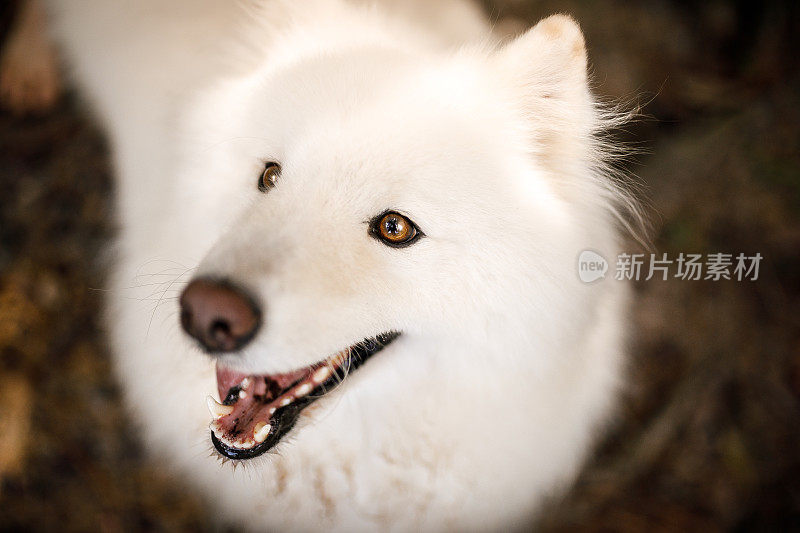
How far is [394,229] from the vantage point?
93cm

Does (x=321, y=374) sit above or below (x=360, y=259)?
below

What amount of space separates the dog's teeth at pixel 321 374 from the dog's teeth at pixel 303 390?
0.06 feet

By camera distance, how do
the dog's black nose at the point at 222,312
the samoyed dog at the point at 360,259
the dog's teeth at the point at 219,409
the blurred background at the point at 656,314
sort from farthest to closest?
the blurred background at the point at 656,314
the dog's teeth at the point at 219,409
the samoyed dog at the point at 360,259
the dog's black nose at the point at 222,312

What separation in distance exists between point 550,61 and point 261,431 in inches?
32.1

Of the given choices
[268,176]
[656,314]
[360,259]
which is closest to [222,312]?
[360,259]

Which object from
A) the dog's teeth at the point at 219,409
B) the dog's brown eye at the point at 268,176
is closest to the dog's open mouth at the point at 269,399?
the dog's teeth at the point at 219,409

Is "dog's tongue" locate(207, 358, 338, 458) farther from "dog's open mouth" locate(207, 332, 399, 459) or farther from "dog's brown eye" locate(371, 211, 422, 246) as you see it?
"dog's brown eye" locate(371, 211, 422, 246)

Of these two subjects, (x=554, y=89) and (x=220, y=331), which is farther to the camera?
(x=554, y=89)

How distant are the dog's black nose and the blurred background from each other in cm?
105

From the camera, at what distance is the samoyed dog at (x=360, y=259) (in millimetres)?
900

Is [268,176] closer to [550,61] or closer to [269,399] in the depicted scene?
[269,399]

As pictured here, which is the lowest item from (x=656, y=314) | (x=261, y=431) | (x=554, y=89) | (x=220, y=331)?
(x=261, y=431)

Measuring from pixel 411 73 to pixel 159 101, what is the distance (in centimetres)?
71

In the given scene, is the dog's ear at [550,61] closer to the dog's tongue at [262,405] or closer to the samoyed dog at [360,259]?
the samoyed dog at [360,259]
